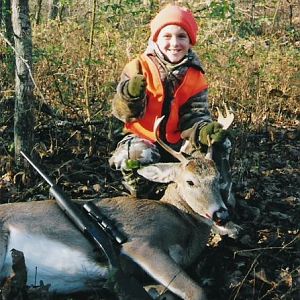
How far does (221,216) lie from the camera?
4.50m

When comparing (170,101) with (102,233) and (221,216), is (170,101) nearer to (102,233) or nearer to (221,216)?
(221,216)

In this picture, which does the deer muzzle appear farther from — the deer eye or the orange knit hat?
the orange knit hat

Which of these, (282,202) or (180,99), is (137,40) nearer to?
(180,99)

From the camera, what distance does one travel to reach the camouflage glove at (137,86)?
195 inches

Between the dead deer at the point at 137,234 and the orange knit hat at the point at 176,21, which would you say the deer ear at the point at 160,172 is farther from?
the orange knit hat at the point at 176,21

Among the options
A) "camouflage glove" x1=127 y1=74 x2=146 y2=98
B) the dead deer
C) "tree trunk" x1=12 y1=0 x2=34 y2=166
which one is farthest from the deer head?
"tree trunk" x1=12 y1=0 x2=34 y2=166

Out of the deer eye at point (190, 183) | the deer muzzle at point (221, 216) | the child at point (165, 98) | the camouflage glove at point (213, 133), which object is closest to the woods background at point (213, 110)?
the deer muzzle at point (221, 216)

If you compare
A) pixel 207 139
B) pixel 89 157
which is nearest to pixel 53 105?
pixel 89 157

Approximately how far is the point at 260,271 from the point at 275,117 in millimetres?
3811

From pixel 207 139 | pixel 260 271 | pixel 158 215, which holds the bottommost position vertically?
pixel 260 271

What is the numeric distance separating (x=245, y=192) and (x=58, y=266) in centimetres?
232

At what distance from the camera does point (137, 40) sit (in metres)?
8.05

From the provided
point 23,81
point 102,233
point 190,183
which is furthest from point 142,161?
point 23,81

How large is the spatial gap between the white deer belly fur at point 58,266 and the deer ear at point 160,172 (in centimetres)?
99
